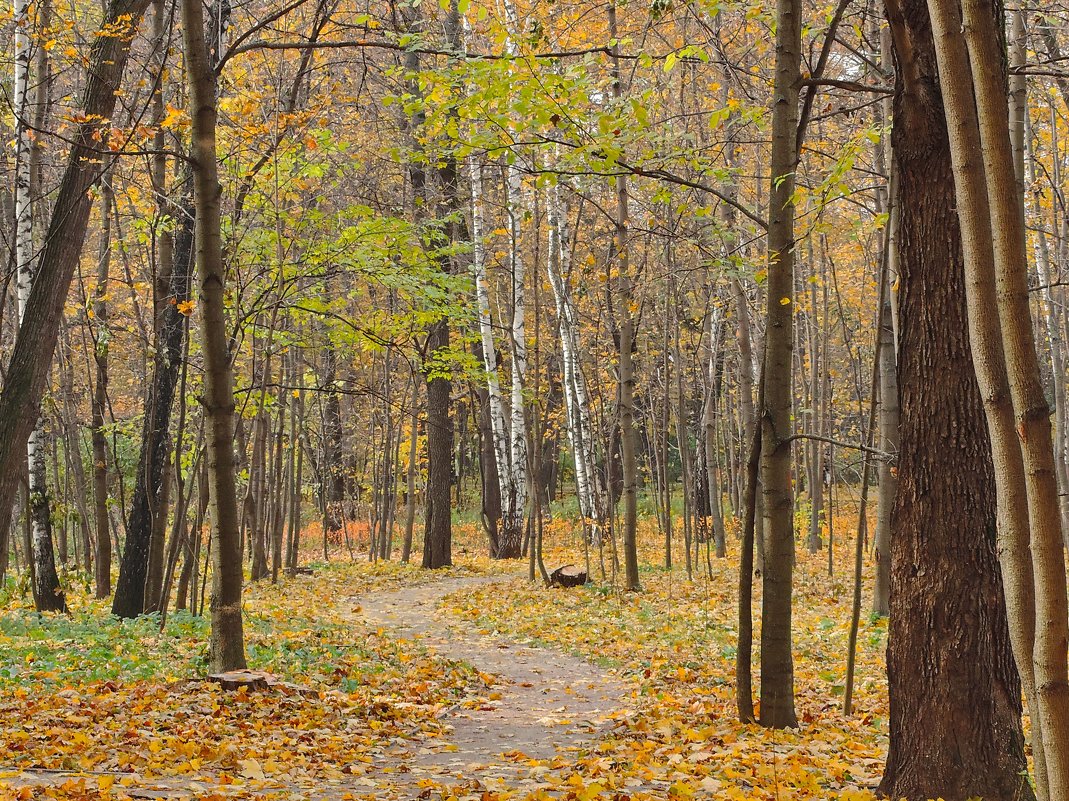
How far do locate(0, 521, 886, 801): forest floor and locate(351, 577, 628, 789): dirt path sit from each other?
0.10ft

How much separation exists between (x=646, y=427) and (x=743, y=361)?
1434 centimetres

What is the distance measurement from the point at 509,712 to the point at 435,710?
0.61m

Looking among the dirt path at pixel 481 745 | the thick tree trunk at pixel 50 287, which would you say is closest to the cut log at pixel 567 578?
the dirt path at pixel 481 745

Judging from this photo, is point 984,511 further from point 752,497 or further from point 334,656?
point 334,656

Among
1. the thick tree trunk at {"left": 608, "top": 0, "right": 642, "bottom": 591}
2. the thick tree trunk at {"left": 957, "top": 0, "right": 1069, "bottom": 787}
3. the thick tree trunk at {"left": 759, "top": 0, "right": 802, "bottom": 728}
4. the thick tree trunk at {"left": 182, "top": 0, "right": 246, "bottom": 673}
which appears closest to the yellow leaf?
the thick tree trunk at {"left": 182, "top": 0, "right": 246, "bottom": 673}

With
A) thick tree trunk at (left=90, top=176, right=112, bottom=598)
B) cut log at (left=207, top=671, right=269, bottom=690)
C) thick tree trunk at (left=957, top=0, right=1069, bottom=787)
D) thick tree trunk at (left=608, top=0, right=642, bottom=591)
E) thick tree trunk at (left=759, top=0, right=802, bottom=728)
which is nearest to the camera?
thick tree trunk at (left=957, top=0, right=1069, bottom=787)

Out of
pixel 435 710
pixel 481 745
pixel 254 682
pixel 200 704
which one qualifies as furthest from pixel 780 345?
pixel 200 704

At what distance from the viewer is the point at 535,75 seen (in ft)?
21.2

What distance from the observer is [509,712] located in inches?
270

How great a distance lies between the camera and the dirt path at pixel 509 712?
512 centimetres

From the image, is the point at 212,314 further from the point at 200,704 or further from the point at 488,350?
the point at 488,350

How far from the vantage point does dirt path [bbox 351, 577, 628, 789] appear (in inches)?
202

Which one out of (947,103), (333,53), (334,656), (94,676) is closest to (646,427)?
(333,53)

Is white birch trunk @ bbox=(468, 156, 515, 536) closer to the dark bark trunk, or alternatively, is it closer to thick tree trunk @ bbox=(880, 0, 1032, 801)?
the dark bark trunk
